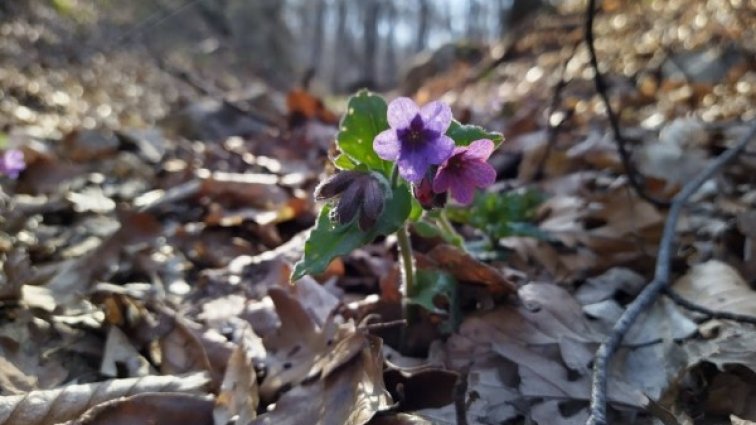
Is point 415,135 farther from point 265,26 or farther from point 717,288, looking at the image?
point 265,26

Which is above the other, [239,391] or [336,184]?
[336,184]

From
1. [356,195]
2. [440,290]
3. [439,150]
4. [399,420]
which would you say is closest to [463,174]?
[439,150]

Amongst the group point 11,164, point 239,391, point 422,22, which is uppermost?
point 422,22

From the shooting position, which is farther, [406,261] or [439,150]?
[406,261]

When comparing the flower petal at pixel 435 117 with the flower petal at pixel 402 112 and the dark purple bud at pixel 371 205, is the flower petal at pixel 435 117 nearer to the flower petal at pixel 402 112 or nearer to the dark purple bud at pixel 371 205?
the flower petal at pixel 402 112

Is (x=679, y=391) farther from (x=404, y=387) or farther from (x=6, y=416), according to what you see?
(x=6, y=416)

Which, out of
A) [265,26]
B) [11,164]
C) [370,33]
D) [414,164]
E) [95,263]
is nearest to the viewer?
[414,164]

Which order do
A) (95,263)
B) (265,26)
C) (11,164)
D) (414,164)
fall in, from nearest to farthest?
(414,164) → (95,263) → (11,164) → (265,26)

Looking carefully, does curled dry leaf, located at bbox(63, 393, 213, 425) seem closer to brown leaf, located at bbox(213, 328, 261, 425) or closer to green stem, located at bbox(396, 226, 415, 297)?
brown leaf, located at bbox(213, 328, 261, 425)
